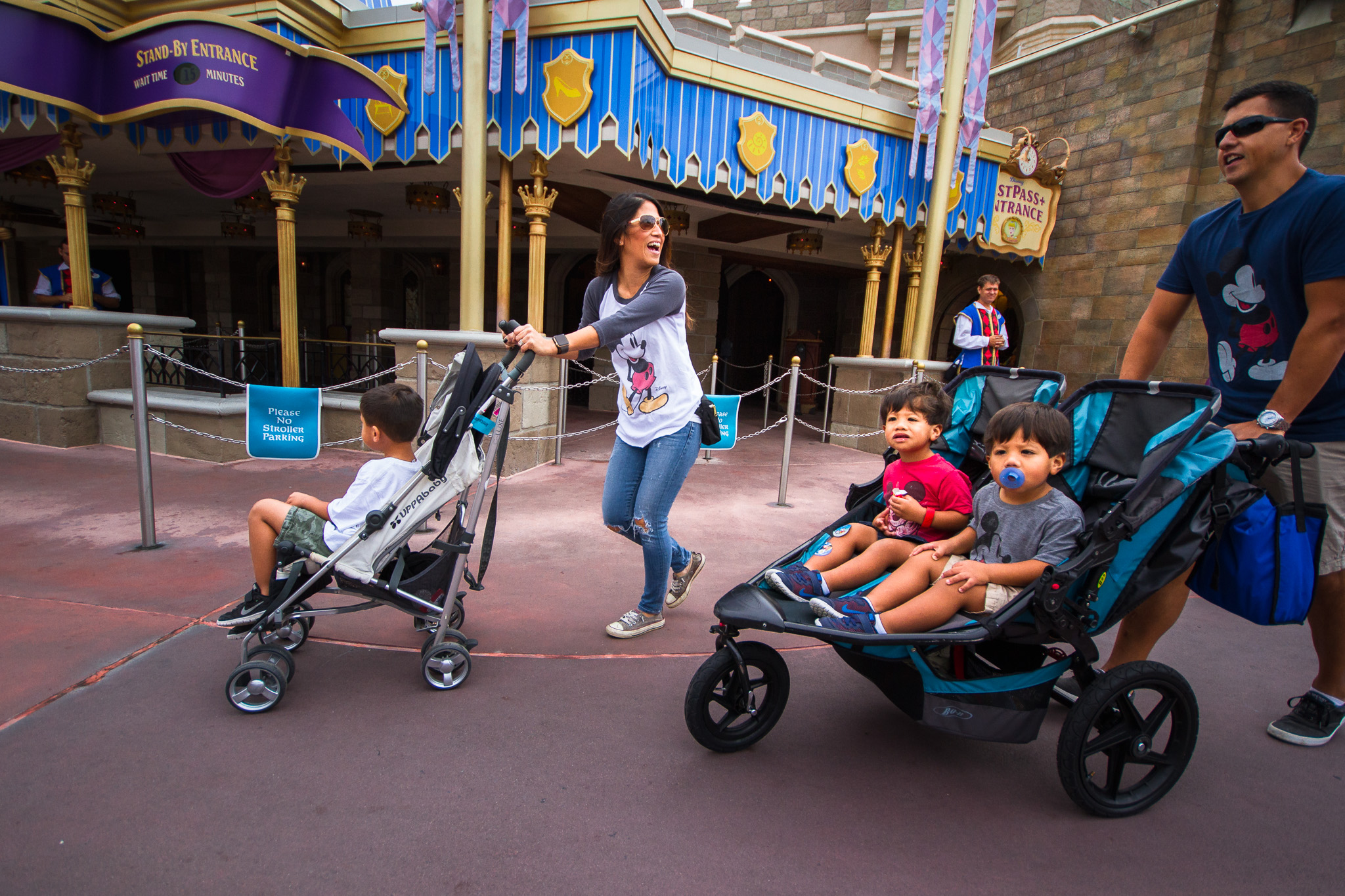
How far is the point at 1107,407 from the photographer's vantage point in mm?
2225

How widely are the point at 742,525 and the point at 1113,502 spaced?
9.25 ft

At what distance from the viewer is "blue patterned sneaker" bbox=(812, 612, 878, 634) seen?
1.80m

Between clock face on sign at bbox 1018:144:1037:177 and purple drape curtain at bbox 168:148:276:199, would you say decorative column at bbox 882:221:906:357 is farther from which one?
purple drape curtain at bbox 168:148:276:199

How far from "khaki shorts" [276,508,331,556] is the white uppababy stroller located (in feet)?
0.10

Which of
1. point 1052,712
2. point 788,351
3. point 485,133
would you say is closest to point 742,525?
point 1052,712

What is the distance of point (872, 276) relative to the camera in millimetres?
8562

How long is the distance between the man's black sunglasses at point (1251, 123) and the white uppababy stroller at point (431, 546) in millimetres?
2293

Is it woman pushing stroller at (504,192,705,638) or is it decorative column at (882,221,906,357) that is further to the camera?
decorative column at (882,221,906,357)

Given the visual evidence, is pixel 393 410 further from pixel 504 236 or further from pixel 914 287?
pixel 914 287

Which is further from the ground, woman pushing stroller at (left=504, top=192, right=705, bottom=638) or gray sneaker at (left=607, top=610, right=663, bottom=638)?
woman pushing stroller at (left=504, top=192, right=705, bottom=638)

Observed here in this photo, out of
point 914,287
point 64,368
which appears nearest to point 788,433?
point 914,287

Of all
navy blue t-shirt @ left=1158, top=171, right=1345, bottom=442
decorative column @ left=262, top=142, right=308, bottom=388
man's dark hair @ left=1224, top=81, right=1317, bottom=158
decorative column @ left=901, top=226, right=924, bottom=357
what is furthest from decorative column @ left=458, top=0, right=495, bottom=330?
decorative column @ left=901, top=226, right=924, bottom=357

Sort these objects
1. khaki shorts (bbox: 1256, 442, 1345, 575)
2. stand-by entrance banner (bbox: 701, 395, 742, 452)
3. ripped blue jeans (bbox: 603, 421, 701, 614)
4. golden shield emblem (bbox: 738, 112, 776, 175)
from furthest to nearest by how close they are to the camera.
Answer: golden shield emblem (bbox: 738, 112, 776, 175), stand-by entrance banner (bbox: 701, 395, 742, 452), ripped blue jeans (bbox: 603, 421, 701, 614), khaki shorts (bbox: 1256, 442, 1345, 575)

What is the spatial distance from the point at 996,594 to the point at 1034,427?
1.64ft
